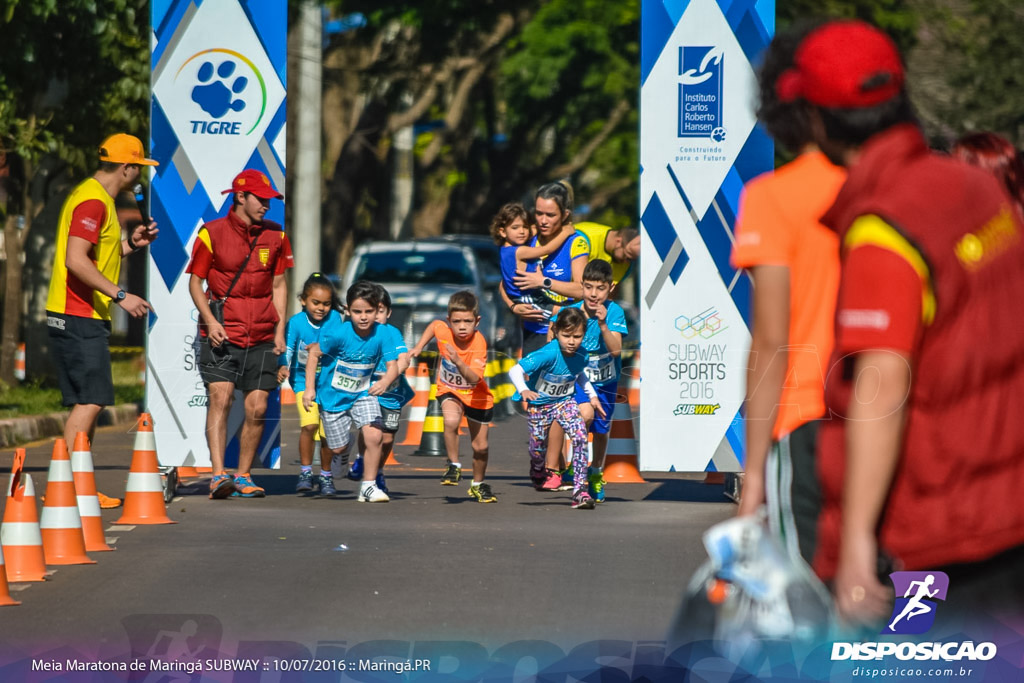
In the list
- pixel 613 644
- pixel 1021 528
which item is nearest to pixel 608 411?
pixel 613 644

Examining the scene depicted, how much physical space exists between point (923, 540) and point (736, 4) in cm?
716

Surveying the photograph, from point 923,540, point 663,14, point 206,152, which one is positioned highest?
point 663,14

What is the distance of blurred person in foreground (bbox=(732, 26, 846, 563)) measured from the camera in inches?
124

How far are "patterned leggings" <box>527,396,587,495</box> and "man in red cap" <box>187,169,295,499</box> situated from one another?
1.64m

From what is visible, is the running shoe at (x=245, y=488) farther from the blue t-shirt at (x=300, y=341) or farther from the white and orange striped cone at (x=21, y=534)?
the white and orange striped cone at (x=21, y=534)

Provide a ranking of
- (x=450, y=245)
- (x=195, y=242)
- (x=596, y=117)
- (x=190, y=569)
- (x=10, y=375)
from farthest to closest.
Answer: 1. (x=596, y=117)
2. (x=450, y=245)
3. (x=10, y=375)
4. (x=195, y=242)
5. (x=190, y=569)

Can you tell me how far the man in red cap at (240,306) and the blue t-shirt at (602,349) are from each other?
1830 mm

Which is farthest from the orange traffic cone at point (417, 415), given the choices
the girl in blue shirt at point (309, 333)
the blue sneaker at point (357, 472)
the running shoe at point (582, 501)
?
the running shoe at point (582, 501)

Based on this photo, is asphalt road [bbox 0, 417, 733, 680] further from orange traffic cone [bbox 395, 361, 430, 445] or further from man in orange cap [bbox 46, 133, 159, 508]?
orange traffic cone [bbox 395, 361, 430, 445]

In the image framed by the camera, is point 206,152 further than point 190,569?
Yes

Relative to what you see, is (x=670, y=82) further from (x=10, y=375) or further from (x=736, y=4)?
(x=10, y=375)

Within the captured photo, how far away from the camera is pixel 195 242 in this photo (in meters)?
10.4

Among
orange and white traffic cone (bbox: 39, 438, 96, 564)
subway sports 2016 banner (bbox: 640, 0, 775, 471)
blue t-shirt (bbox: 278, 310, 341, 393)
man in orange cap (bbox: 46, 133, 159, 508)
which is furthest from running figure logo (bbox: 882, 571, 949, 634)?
blue t-shirt (bbox: 278, 310, 341, 393)

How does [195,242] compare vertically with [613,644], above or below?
above
